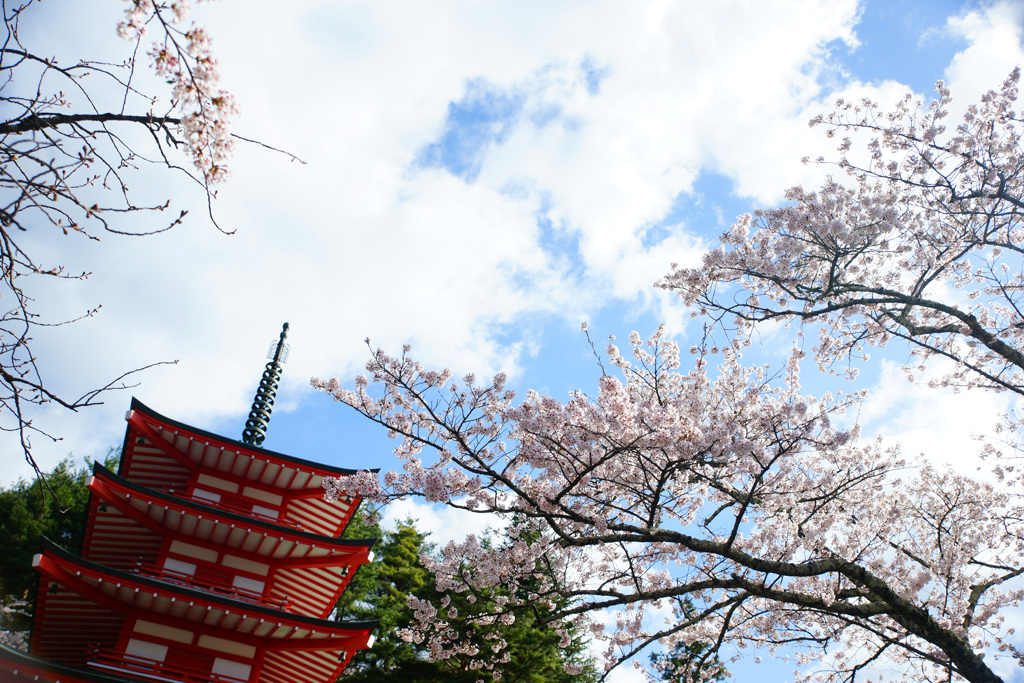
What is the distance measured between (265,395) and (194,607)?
6.06 m

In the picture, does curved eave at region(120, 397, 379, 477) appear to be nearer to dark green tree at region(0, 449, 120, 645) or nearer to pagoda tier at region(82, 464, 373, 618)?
pagoda tier at region(82, 464, 373, 618)

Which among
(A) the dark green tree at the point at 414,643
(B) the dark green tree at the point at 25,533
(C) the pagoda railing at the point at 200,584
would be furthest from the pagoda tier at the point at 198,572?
(B) the dark green tree at the point at 25,533

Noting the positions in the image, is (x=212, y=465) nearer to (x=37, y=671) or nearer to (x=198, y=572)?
(x=198, y=572)

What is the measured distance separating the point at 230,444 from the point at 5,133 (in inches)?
382

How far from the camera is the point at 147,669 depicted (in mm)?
9555

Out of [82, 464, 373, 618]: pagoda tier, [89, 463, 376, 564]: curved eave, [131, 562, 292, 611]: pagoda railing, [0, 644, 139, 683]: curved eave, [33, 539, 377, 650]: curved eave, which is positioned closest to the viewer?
[0, 644, 139, 683]: curved eave

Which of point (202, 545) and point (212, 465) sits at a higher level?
point (212, 465)

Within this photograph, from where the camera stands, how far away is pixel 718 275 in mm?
8414

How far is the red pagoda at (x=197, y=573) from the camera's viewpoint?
379 inches

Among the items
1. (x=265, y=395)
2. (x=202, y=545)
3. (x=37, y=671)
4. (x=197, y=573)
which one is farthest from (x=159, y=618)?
(x=265, y=395)

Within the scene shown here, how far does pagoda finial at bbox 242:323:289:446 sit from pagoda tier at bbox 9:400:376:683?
1.57 meters

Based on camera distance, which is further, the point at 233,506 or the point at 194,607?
the point at 233,506

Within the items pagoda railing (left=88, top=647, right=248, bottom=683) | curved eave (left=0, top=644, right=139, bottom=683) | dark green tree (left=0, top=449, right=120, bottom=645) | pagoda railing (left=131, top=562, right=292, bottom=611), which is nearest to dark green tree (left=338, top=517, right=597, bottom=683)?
pagoda railing (left=131, top=562, right=292, bottom=611)

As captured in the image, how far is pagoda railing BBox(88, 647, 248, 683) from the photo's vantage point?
9273mm
